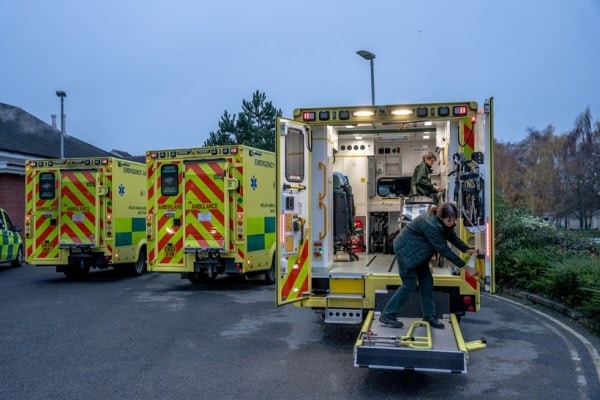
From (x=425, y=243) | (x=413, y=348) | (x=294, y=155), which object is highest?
(x=294, y=155)

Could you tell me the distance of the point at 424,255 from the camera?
659cm

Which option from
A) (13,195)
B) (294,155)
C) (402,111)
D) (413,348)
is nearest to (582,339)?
(413,348)

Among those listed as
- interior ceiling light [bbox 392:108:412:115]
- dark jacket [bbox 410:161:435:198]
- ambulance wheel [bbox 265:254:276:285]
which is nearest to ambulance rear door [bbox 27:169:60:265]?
ambulance wheel [bbox 265:254:276:285]

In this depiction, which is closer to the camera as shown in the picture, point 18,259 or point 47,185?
point 47,185

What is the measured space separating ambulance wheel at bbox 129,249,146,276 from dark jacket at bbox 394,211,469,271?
10.4 m

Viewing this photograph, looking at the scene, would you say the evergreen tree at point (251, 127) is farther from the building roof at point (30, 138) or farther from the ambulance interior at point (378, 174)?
the ambulance interior at point (378, 174)

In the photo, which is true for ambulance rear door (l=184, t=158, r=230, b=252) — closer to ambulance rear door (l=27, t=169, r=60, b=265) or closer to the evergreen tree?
ambulance rear door (l=27, t=169, r=60, b=265)

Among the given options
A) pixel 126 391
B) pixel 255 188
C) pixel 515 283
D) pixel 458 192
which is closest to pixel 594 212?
pixel 515 283

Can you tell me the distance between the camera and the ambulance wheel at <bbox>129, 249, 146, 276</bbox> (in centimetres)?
1583

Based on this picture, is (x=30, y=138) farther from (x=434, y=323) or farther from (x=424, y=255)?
(x=434, y=323)

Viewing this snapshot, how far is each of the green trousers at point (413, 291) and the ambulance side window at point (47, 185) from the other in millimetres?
10489

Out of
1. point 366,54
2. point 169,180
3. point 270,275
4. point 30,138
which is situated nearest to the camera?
point 169,180

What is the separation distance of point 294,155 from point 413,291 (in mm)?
2151

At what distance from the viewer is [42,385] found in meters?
6.08
